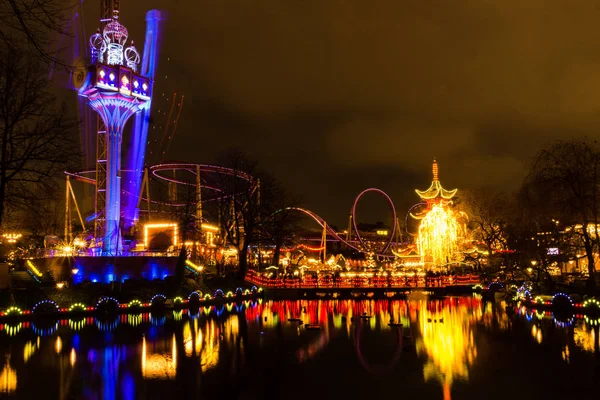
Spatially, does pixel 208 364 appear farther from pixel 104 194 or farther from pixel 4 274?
pixel 104 194

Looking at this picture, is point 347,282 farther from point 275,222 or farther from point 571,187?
point 571,187

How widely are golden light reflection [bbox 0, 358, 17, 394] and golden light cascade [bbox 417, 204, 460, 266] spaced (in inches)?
1859

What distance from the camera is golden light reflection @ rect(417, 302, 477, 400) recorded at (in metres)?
12.6

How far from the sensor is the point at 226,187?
168 ft

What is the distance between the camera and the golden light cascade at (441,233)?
5578 cm

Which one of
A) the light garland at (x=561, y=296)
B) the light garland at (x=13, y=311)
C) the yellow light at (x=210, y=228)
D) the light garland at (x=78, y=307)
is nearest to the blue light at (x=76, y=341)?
the light garland at (x=13, y=311)

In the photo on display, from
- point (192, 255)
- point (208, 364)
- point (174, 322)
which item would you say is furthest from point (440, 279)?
point (208, 364)

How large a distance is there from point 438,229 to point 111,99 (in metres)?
34.8

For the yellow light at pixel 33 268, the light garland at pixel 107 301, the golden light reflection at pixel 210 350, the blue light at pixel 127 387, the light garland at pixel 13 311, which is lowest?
the blue light at pixel 127 387

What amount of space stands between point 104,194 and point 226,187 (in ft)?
42.1

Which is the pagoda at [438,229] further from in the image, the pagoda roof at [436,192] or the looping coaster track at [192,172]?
the looping coaster track at [192,172]

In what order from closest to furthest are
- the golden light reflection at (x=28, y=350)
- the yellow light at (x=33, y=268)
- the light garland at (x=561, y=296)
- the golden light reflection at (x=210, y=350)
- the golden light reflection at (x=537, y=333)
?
the golden light reflection at (x=210, y=350) → the golden light reflection at (x=28, y=350) → the golden light reflection at (x=537, y=333) → the light garland at (x=561, y=296) → the yellow light at (x=33, y=268)

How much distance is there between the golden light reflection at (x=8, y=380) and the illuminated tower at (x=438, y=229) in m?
47.2

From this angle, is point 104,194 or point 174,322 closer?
point 174,322
